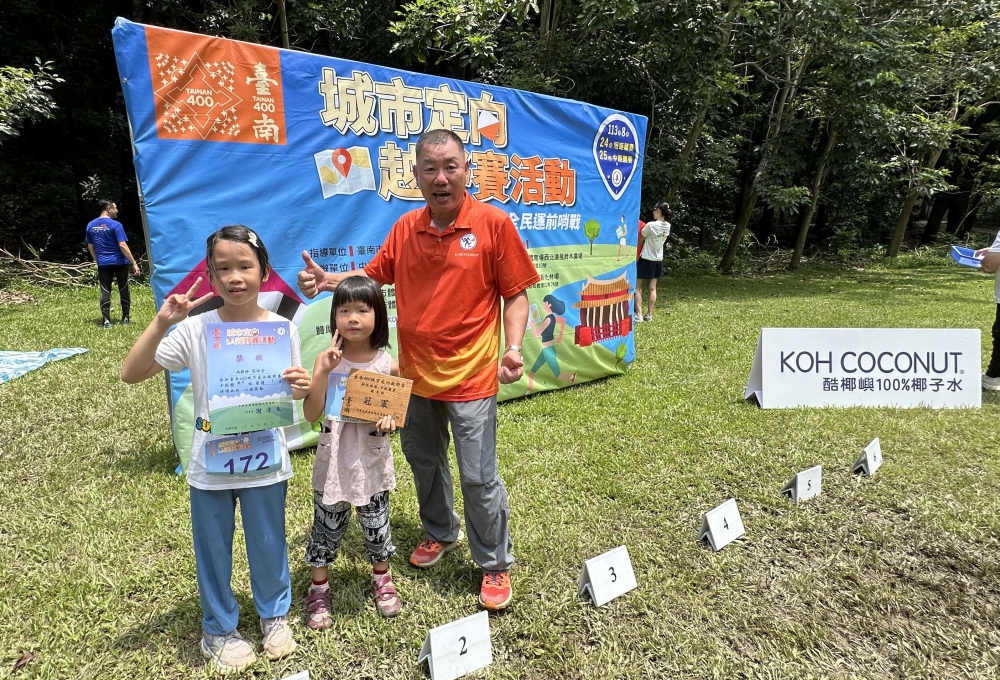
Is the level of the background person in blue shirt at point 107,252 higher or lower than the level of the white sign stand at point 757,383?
higher

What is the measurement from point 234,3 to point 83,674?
11839mm

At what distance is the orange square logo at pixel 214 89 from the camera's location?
306 cm

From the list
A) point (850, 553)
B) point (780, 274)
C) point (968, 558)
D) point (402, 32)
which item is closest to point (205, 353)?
point (850, 553)

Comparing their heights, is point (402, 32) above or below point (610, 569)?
above

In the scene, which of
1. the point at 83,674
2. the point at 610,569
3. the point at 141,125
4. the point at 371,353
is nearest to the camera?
the point at 83,674

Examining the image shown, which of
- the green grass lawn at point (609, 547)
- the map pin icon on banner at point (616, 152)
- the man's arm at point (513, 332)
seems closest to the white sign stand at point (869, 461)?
the green grass lawn at point (609, 547)

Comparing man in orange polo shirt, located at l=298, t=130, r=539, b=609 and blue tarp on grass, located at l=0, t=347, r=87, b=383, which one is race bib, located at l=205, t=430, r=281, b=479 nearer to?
man in orange polo shirt, located at l=298, t=130, r=539, b=609

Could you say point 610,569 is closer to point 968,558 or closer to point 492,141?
point 968,558

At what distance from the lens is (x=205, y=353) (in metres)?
1.92

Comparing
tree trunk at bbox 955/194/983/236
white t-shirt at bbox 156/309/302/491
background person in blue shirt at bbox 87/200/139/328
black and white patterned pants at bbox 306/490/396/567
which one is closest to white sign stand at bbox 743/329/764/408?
black and white patterned pants at bbox 306/490/396/567

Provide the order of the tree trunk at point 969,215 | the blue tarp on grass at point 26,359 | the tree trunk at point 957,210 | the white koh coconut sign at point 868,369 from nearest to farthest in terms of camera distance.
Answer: the white koh coconut sign at point 868,369 < the blue tarp on grass at point 26,359 < the tree trunk at point 969,215 < the tree trunk at point 957,210

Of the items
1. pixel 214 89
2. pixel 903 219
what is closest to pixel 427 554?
pixel 214 89

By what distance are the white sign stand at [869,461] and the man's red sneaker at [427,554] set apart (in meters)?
2.74

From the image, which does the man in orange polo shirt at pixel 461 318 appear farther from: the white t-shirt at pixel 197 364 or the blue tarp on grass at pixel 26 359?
the blue tarp on grass at pixel 26 359
